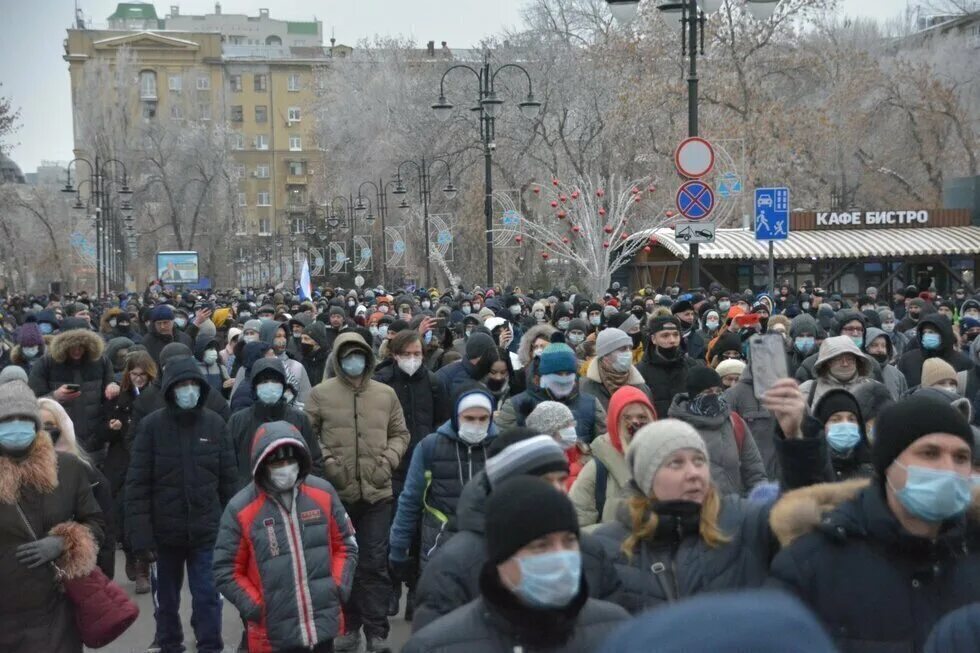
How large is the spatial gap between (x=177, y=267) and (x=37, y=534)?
72.3 meters

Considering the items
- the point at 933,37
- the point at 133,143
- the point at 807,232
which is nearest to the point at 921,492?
the point at 807,232

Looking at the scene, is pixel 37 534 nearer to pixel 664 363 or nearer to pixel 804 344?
pixel 664 363

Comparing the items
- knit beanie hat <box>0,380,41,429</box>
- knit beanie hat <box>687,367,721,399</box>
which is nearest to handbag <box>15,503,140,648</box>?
knit beanie hat <box>0,380,41,429</box>

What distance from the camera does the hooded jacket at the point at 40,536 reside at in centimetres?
568

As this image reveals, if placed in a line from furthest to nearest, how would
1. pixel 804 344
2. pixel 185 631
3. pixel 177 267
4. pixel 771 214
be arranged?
pixel 177 267 → pixel 771 214 → pixel 804 344 → pixel 185 631

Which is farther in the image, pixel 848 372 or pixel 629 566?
pixel 848 372

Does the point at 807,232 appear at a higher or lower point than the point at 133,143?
lower

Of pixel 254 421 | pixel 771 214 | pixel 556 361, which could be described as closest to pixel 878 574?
pixel 556 361

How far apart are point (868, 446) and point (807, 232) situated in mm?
37690

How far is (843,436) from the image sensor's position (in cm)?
570

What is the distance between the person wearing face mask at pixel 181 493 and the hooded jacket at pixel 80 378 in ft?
8.96

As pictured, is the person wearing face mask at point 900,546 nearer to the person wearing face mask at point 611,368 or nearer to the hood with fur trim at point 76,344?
the person wearing face mask at point 611,368

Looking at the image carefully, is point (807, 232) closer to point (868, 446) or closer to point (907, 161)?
point (907, 161)

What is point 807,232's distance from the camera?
139 feet
